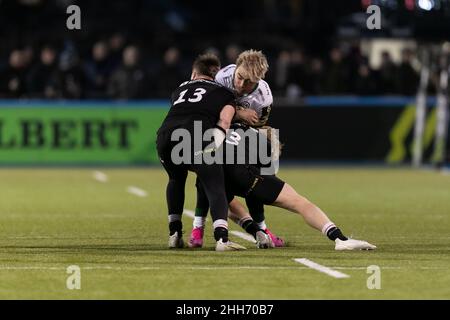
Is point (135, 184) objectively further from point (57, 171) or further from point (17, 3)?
point (17, 3)

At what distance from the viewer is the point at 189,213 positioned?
56.7ft

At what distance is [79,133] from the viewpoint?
28984mm

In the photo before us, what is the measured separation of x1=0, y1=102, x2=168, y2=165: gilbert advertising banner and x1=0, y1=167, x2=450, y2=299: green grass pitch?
601 cm

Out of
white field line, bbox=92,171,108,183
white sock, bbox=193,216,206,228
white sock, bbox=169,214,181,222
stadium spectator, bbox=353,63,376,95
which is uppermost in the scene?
white sock, bbox=169,214,181,222

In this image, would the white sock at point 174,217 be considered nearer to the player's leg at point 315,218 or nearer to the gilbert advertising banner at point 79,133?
the player's leg at point 315,218

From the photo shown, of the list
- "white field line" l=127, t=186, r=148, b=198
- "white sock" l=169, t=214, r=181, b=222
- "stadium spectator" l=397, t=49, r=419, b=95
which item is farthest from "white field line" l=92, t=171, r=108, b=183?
"white sock" l=169, t=214, r=181, b=222

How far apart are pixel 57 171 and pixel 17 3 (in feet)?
24.8

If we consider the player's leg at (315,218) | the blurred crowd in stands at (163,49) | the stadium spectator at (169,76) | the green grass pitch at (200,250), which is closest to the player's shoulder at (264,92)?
the player's leg at (315,218)

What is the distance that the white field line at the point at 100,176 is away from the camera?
80.4ft

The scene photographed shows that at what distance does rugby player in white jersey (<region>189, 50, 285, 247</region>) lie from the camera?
12.3 m

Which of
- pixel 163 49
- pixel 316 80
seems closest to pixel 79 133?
pixel 316 80

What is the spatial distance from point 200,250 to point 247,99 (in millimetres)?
1542

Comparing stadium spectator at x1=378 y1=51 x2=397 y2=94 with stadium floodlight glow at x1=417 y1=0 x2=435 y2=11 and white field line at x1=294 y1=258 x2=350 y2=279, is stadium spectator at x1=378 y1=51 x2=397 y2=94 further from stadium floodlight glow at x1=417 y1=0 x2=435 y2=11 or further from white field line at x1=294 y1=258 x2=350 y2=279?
white field line at x1=294 y1=258 x2=350 y2=279
